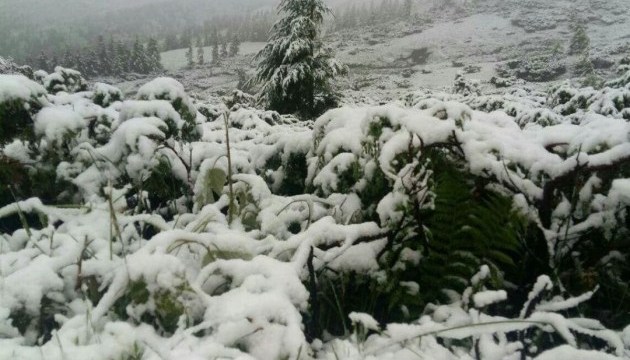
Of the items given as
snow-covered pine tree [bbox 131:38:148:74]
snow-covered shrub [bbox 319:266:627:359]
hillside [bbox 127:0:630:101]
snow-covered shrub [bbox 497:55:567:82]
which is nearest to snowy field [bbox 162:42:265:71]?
hillside [bbox 127:0:630:101]

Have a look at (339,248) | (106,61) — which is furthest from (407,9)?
(339,248)

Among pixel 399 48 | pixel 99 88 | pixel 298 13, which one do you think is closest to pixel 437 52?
pixel 399 48

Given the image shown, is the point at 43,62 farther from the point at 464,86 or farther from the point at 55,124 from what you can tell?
the point at 55,124

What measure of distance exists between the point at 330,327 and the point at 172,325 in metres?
0.48

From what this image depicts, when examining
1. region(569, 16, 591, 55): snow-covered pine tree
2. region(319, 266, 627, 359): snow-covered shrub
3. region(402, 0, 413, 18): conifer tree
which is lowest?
region(319, 266, 627, 359): snow-covered shrub

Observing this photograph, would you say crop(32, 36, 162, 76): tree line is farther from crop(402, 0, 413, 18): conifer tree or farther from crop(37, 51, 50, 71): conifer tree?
crop(402, 0, 413, 18): conifer tree

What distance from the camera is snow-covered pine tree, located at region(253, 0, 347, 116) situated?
18500 millimetres

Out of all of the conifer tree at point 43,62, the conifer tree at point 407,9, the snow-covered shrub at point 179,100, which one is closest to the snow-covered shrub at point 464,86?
the snow-covered shrub at point 179,100

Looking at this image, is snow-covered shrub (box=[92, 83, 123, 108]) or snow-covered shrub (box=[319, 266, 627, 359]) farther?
snow-covered shrub (box=[92, 83, 123, 108])

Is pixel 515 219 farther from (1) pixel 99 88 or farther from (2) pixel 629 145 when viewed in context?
(1) pixel 99 88

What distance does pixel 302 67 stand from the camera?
1839cm

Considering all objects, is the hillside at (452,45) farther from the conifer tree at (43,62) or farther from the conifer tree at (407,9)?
the conifer tree at (43,62)

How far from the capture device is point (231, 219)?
62.0 inches

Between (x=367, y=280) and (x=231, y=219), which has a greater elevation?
(x=231, y=219)
